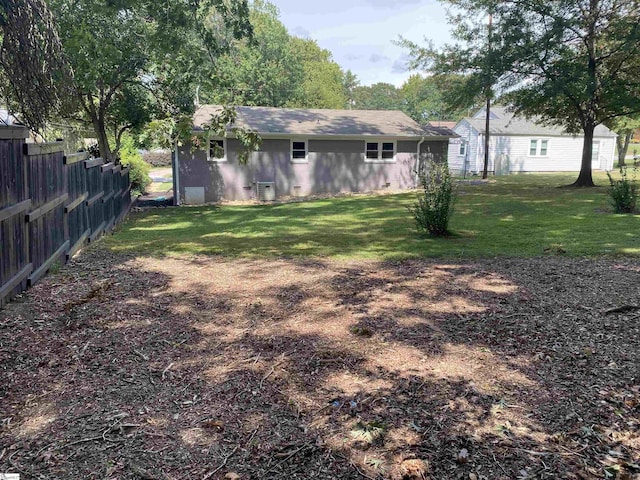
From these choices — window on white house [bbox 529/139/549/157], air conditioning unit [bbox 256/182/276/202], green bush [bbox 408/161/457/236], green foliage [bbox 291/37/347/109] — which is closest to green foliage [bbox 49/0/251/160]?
air conditioning unit [bbox 256/182/276/202]

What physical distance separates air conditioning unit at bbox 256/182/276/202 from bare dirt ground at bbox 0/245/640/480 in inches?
503

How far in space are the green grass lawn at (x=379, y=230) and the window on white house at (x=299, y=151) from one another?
10.1 feet

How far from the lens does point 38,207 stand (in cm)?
543

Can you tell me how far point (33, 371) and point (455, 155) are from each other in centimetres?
3143

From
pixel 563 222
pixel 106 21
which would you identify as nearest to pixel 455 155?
pixel 563 222

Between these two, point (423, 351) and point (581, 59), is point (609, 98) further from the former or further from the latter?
point (423, 351)

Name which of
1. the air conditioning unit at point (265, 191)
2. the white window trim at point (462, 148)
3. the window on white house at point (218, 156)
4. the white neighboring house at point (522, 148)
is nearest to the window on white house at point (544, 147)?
the white neighboring house at point (522, 148)

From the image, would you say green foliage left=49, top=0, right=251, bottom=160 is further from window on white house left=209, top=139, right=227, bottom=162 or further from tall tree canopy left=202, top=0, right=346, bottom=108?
tall tree canopy left=202, top=0, right=346, bottom=108

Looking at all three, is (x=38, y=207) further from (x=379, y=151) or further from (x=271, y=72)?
(x=271, y=72)

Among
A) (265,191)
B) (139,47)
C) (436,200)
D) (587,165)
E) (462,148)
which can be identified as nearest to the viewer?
(436,200)

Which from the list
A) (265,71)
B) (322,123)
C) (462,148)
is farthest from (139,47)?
(462,148)

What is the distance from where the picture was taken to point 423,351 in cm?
378

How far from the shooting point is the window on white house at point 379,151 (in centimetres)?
2000

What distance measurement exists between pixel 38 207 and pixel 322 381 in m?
3.95
